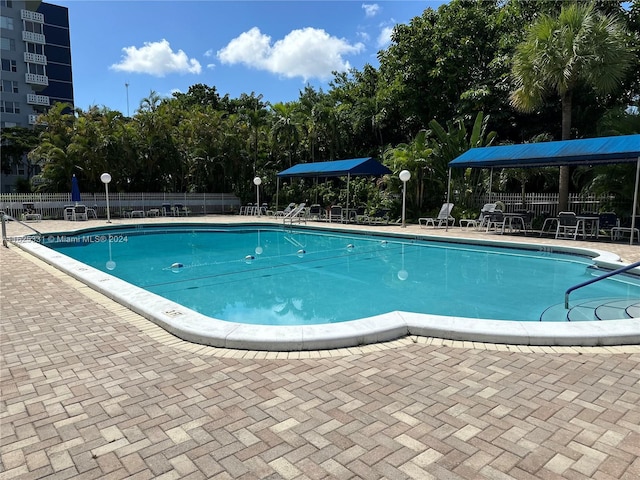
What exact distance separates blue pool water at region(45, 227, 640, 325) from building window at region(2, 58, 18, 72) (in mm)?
41440

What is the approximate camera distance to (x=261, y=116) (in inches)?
1124

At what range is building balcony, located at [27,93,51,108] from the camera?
45.1 meters

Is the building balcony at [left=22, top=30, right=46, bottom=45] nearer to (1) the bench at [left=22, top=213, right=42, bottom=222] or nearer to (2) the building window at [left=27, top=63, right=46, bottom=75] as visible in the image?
(2) the building window at [left=27, top=63, right=46, bottom=75]

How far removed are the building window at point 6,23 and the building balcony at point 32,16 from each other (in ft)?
4.05

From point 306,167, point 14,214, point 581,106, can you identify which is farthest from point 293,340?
point 14,214

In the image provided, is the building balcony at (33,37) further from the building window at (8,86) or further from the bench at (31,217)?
the bench at (31,217)

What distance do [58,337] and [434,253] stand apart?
998cm

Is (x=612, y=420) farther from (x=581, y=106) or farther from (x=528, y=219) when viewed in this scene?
(x=581, y=106)

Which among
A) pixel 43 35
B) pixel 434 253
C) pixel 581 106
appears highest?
pixel 43 35

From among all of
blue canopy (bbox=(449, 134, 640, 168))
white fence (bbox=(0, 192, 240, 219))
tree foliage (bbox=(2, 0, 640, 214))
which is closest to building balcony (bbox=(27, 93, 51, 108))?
tree foliage (bbox=(2, 0, 640, 214))

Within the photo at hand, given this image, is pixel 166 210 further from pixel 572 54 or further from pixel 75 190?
pixel 572 54

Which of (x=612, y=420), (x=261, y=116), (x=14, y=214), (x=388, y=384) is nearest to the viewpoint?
(x=612, y=420)

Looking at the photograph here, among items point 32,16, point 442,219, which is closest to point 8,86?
point 32,16

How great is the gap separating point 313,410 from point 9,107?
178 feet
